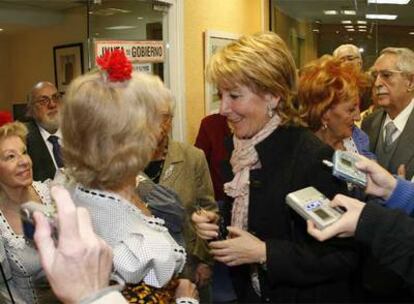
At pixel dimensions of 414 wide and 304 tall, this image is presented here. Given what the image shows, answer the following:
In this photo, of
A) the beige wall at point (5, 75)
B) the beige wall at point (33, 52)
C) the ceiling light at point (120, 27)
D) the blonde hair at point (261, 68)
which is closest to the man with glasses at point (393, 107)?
the blonde hair at point (261, 68)

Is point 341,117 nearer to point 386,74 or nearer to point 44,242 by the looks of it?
point 386,74

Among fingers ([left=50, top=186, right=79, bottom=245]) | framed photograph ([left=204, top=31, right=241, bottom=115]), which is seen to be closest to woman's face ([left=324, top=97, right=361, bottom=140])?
fingers ([left=50, top=186, right=79, bottom=245])

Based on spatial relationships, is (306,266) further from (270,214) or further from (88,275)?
(88,275)

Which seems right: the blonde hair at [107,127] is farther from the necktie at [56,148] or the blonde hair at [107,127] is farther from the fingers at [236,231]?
the necktie at [56,148]

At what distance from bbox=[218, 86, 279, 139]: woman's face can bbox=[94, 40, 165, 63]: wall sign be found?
160 centimetres

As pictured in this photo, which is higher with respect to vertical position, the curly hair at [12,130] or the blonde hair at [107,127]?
the blonde hair at [107,127]

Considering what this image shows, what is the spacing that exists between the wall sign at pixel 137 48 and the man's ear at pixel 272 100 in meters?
1.67

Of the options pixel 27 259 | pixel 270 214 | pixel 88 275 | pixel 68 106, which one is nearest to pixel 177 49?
pixel 27 259

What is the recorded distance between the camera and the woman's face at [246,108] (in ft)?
5.03

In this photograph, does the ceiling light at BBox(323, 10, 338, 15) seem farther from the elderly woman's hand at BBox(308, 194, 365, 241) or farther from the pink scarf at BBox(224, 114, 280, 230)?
the elderly woman's hand at BBox(308, 194, 365, 241)

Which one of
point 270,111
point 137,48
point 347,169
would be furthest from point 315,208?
point 137,48

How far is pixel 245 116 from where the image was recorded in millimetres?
1551

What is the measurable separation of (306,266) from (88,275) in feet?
2.53

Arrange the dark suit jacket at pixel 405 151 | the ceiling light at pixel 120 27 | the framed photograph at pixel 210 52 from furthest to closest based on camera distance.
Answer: the framed photograph at pixel 210 52 < the ceiling light at pixel 120 27 < the dark suit jacket at pixel 405 151
